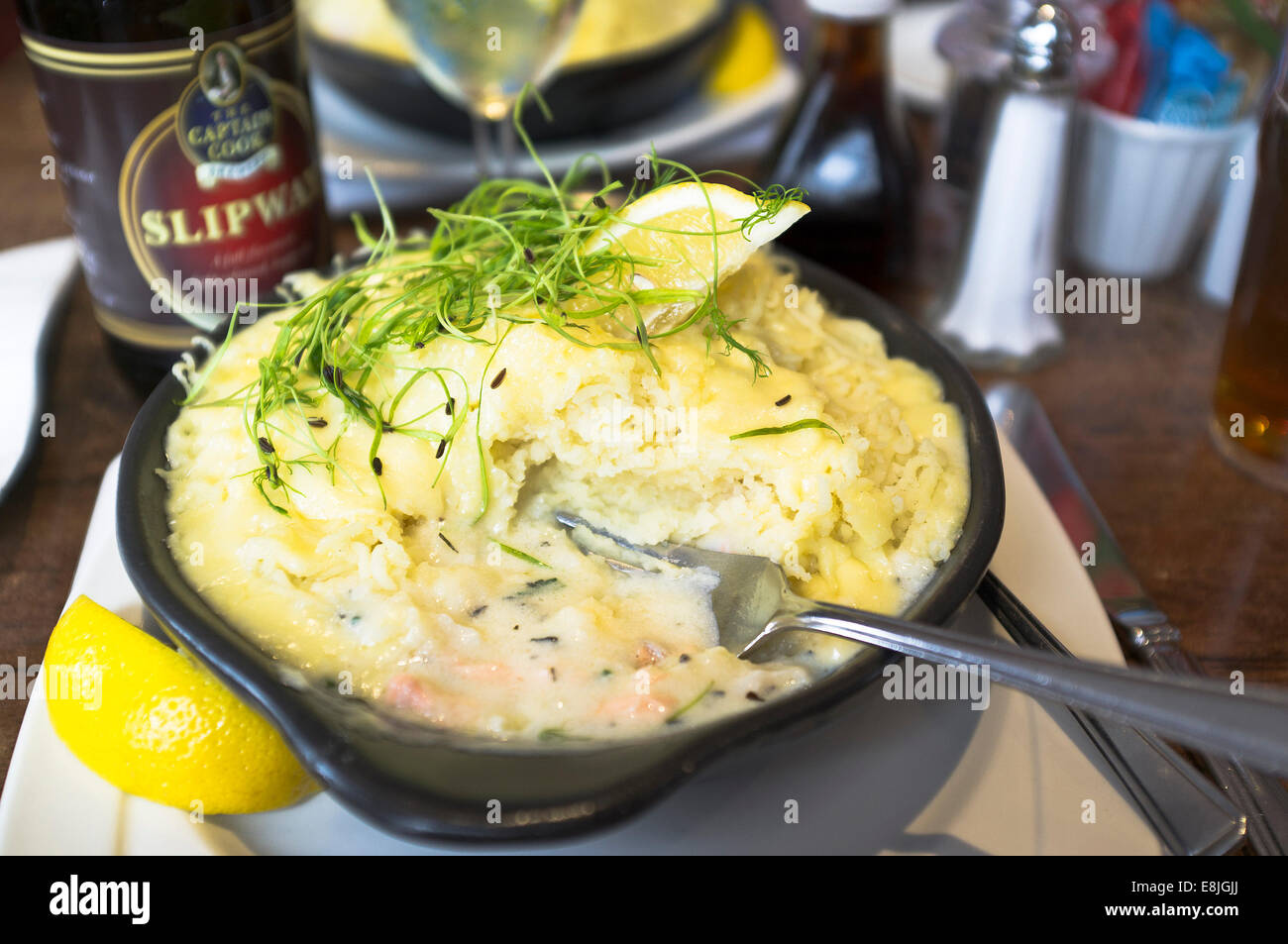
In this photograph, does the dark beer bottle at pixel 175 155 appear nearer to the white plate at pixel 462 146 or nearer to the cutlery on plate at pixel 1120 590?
the white plate at pixel 462 146

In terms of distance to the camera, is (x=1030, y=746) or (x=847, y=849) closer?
(x=847, y=849)

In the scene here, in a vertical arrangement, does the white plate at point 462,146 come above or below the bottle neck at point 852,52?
below

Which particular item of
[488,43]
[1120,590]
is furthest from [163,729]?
[488,43]

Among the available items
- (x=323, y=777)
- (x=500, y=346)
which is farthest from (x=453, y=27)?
(x=323, y=777)

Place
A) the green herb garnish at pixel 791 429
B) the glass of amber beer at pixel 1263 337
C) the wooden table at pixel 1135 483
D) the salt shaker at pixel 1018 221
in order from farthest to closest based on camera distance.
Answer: the salt shaker at pixel 1018 221, the glass of amber beer at pixel 1263 337, the wooden table at pixel 1135 483, the green herb garnish at pixel 791 429

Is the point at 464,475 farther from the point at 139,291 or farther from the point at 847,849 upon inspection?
the point at 139,291

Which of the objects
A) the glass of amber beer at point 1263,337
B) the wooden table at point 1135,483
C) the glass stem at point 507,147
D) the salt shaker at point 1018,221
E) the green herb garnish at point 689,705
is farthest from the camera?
the glass stem at point 507,147

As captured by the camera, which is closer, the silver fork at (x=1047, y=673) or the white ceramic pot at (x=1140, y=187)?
the silver fork at (x=1047, y=673)

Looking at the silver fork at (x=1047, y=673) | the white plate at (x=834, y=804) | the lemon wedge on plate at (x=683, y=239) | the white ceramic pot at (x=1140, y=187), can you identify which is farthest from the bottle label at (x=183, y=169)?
the white ceramic pot at (x=1140, y=187)
